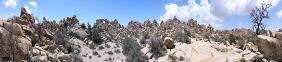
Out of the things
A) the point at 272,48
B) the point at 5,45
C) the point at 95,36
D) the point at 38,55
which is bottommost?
the point at 272,48

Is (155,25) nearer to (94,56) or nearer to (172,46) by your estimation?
(94,56)

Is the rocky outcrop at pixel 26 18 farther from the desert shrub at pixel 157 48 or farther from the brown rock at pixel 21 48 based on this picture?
the desert shrub at pixel 157 48

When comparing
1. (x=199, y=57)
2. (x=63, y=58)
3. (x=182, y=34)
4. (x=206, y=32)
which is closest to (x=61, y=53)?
(x=63, y=58)

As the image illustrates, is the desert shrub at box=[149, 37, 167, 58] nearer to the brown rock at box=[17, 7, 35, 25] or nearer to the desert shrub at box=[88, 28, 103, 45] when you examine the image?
the brown rock at box=[17, 7, 35, 25]

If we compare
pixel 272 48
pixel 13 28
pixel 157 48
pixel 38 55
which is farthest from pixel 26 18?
pixel 272 48

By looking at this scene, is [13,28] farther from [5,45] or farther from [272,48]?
[272,48]

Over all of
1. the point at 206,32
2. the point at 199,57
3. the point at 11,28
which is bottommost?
the point at 199,57

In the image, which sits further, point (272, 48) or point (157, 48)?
point (157, 48)

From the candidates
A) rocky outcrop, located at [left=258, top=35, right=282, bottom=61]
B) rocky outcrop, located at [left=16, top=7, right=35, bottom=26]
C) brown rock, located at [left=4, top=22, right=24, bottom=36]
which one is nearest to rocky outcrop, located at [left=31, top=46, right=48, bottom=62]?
brown rock, located at [left=4, top=22, right=24, bottom=36]

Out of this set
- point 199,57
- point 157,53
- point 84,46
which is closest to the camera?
point 199,57

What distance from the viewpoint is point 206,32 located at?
105 m

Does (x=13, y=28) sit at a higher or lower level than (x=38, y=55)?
higher

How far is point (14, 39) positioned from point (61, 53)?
11731 millimetres

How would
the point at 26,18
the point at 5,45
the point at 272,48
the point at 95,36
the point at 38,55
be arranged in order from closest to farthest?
1. the point at 272,48
2. the point at 5,45
3. the point at 38,55
4. the point at 26,18
5. the point at 95,36
